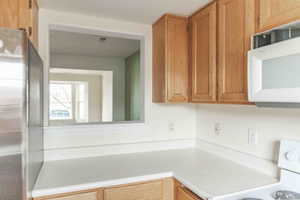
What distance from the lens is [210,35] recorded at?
1.60 m

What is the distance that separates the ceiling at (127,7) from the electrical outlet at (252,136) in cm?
109

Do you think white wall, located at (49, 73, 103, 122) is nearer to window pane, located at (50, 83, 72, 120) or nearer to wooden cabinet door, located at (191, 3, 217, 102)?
window pane, located at (50, 83, 72, 120)

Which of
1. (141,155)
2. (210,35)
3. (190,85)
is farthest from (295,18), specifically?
(141,155)

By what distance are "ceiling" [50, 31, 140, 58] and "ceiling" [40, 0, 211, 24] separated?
1.09m

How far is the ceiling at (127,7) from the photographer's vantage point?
63.7 inches

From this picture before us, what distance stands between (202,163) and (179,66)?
90 cm

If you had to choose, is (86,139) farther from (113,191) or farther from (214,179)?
(214,179)

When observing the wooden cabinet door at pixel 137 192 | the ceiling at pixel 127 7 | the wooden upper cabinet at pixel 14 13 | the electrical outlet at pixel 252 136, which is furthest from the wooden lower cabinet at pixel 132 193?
the ceiling at pixel 127 7

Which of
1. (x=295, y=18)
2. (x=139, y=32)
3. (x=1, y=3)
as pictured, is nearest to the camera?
(x=295, y=18)

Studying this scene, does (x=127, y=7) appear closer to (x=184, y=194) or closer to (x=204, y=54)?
(x=204, y=54)

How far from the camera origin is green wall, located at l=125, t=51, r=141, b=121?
4023 mm

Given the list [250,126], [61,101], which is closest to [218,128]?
[250,126]

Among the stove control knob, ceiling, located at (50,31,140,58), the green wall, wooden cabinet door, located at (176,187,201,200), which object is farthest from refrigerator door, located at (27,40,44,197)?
the green wall

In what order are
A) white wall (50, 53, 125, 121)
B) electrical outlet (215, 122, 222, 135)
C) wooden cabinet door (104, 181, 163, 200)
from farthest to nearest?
white wall (50, 53, 125, 121)
electrical outlet (215, 122, 222, 135)
wooden cabinet door (104, 181, 163, 200)
